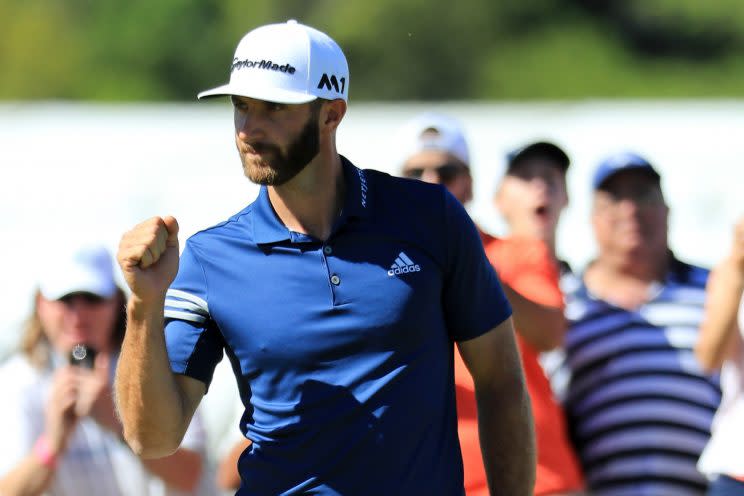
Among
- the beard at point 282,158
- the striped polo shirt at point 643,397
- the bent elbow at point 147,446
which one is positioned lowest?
the striped polo shirt at point 643,397

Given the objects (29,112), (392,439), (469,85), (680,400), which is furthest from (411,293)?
(469,85)

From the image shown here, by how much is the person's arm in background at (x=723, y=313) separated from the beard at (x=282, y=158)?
5.52ft

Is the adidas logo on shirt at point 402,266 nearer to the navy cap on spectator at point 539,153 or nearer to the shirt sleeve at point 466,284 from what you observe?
the shirt sleeve at point 466,284

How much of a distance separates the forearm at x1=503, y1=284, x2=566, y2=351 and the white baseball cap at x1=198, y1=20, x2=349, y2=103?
1.31 metres

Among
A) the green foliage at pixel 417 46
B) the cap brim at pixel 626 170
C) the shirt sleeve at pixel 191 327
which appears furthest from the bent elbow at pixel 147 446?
the green foliage at pixel 417 46

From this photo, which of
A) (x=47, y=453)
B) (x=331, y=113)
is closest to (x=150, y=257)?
(x=331, y=113)

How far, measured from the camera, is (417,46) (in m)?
35.1

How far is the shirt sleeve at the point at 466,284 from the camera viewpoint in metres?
3.81

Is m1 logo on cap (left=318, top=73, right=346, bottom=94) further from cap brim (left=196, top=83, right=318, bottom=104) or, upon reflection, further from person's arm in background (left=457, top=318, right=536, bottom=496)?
person's arm in background (left=457, top=318, right=536, bottom=496)

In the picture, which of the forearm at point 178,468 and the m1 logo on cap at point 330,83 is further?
the forearm at point 178,468

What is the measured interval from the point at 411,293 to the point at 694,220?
23.0 ft

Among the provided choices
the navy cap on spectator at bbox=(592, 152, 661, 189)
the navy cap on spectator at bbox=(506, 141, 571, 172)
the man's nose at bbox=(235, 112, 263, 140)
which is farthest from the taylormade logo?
the navy cap on spectator at bbox=(592, 152, 661, 189)

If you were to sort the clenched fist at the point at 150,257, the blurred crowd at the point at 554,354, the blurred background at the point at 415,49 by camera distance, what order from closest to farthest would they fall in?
the clenched fist at the point at 150,257 < the blurred crowd at the point at 554,354 < the blurred background at the point at 415,49

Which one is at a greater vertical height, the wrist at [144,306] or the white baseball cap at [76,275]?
the wrist at [144,306]
